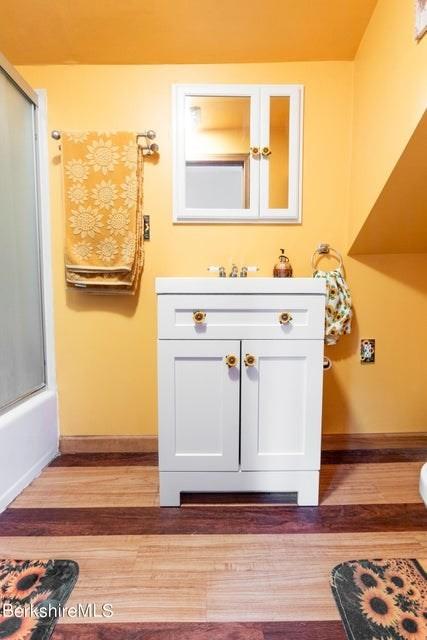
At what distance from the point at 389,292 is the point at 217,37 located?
4.40 feet

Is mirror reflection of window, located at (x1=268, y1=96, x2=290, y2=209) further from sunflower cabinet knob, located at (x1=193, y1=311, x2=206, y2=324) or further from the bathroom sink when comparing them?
sunflower cabinet knob, located at (x1=193, y1=311, x2=206, y2=324)

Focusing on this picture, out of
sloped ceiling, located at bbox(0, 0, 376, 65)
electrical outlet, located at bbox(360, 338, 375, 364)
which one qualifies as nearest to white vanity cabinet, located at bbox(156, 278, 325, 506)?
electrical outlet, located at bbox(360, 338, 375, 364)

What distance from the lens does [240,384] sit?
1.08m

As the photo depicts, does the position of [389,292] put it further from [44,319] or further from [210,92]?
[44,319]

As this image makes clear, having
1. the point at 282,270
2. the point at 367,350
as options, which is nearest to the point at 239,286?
the point at 282,270

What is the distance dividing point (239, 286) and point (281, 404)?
17.1 inches

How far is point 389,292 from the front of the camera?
149 cm

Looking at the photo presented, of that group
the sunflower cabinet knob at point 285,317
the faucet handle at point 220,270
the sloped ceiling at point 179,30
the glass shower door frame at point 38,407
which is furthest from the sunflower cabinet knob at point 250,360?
the sloped ceiling at point 179,30

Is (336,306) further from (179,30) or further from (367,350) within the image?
(179,30)

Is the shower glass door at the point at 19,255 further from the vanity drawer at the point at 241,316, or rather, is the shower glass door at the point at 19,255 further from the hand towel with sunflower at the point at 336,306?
the hand towel with sunflower at the point at 336,306

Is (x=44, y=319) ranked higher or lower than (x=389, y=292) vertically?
lower

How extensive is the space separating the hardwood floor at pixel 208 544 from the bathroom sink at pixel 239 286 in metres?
0.77

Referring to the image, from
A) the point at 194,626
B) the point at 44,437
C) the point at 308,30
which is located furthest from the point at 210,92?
the point at 194,626

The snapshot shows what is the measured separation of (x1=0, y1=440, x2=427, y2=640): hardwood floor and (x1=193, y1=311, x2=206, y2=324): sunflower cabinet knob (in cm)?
67
